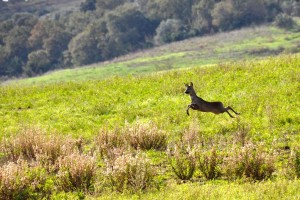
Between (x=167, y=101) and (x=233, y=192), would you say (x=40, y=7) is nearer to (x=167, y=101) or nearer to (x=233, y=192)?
(x=167, y=101)

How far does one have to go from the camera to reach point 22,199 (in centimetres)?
1045

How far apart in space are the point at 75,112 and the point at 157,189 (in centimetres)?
1048

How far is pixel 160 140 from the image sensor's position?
1378 centimetres

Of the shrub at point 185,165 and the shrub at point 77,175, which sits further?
the shrub at point 185,165

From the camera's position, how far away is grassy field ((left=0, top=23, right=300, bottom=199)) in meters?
10.3

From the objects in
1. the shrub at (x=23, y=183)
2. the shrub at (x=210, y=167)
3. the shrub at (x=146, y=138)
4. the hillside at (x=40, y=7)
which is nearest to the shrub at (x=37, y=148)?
the shrub at (x=23, y=183)

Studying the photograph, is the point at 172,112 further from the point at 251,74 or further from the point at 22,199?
the point at 22,199

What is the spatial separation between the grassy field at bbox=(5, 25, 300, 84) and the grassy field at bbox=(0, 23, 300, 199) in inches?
1993

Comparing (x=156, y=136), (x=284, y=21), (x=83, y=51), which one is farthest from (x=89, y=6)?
(x=156, y=136)

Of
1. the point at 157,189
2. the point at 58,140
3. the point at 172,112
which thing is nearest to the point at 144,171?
the point at 157,189

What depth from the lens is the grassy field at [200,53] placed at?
3147 inches

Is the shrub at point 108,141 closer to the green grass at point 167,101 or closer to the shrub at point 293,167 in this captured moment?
the green grass at point 167,101

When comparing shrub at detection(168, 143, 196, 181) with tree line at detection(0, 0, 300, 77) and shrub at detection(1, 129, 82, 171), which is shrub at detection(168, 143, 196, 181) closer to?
shrub at detection(1, 129, 82, 171)

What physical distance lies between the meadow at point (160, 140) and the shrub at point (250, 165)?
2 cm
